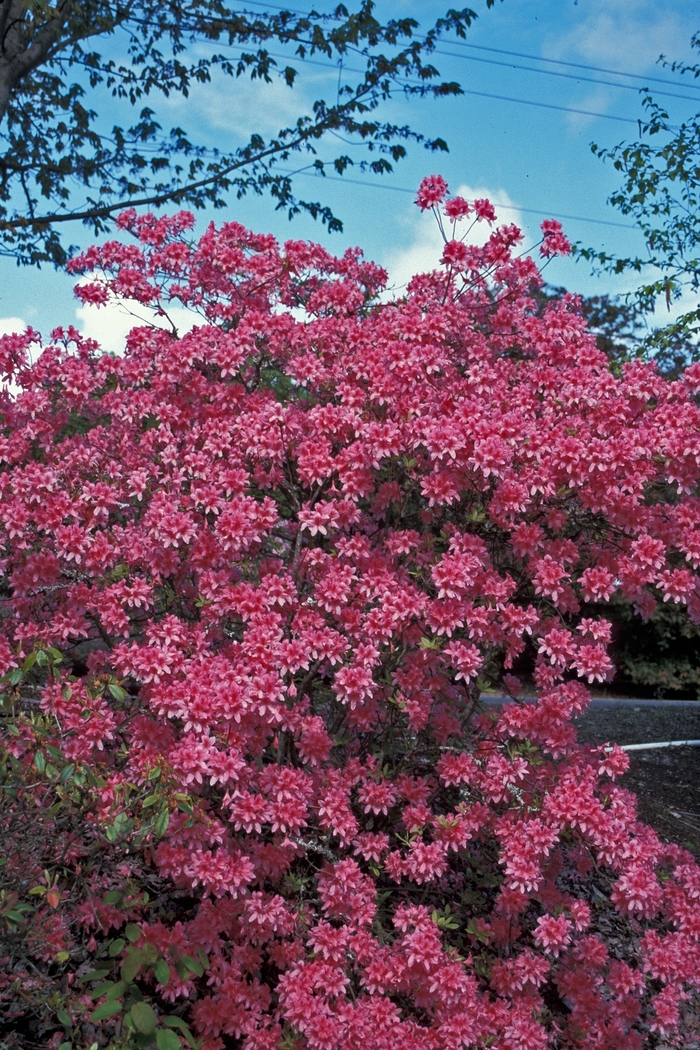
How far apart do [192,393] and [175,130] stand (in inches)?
369

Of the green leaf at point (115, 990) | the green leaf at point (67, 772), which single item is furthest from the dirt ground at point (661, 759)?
the green leaf at point (67, 772)

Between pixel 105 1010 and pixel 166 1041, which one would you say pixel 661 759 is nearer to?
pixel 166 1041

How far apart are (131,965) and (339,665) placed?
1.38 m

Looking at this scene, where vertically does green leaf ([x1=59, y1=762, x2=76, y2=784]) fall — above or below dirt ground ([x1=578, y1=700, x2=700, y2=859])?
above

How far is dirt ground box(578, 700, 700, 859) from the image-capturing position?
6.84 m

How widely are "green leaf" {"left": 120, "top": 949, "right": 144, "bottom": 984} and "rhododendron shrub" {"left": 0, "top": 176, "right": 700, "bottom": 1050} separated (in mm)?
51

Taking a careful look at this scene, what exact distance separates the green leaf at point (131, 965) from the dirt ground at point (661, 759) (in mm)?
4446

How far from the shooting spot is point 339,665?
387cm

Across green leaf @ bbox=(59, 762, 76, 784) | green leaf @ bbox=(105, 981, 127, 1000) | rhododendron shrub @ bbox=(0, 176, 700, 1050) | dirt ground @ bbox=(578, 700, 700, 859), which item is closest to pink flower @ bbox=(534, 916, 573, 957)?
rhododendron shrub @ bbox=(0, 176, 700, 1050)

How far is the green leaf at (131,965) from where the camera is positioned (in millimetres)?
2943

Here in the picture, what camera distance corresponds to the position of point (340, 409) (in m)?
3.87

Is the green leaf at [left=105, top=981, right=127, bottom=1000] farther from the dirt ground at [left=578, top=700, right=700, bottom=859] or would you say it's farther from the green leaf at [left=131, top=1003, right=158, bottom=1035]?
the dirt ground at [left=578, top=700, right=700, bottom=859]

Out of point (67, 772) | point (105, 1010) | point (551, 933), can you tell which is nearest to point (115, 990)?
point (105, 1010)

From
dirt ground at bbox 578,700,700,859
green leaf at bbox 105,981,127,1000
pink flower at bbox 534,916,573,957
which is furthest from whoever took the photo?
dirt ground at bbox 578,700,700,859
